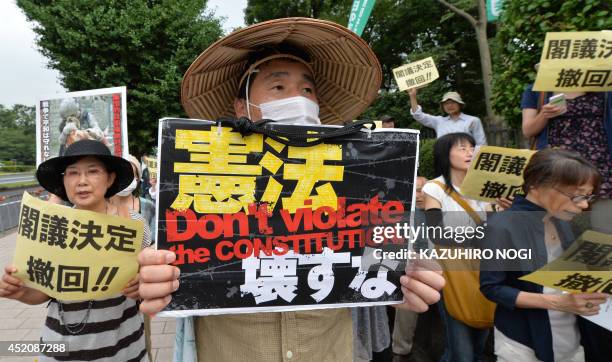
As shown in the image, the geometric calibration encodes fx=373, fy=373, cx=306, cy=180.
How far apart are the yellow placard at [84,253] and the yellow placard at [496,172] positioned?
181cm

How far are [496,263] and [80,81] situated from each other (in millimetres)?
11076

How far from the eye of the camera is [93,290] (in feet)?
4.40

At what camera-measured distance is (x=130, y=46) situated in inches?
383

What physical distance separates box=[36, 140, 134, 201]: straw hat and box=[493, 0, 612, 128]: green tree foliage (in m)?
3.48

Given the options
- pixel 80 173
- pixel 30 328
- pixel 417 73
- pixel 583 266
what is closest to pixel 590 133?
pixel 583 266

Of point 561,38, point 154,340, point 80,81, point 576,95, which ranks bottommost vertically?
point 154,340

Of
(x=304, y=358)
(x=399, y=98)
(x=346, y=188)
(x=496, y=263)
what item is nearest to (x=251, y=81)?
(x=346, y=188)

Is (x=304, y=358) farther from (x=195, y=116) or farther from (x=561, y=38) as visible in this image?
(x=561, y=38)

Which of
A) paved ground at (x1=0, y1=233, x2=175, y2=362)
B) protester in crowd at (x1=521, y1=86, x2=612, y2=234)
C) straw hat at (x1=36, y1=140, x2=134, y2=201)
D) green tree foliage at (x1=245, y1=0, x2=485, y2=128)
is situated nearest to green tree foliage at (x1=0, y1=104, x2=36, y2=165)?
green tree foliage at (x1=245, y1=0, x2=485, y2=128)

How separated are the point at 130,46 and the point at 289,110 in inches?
391

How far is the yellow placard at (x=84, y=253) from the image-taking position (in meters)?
1.34

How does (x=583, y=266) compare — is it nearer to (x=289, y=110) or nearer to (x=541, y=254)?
(x=541, y=254)

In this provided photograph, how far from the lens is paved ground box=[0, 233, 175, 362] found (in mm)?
Answer: 3467

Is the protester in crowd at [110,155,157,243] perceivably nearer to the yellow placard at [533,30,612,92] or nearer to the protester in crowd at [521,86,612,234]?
the yellow placard at [533,30,612,92]
